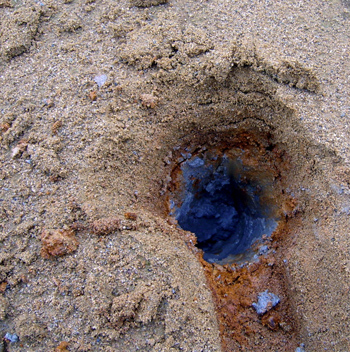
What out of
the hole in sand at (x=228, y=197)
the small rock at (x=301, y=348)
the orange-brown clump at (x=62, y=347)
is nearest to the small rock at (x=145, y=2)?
the hole in sand at (x=228, y=197)

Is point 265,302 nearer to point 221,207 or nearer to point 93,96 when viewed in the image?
point 221,207

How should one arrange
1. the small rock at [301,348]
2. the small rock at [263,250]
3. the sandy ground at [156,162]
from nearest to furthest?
the sandy ground at [156,162]
the small rock at [301,348]
the small rock at [263,250]

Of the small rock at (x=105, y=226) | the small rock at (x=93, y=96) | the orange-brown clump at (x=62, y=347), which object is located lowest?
the orange-brown clump at (x=62, y=347)

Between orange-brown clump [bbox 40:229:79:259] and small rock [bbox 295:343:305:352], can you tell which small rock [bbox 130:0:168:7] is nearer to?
orange-brown clump [bbox 40:229:79:259]

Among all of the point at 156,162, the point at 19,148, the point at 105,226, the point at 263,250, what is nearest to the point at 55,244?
the point at 105,226

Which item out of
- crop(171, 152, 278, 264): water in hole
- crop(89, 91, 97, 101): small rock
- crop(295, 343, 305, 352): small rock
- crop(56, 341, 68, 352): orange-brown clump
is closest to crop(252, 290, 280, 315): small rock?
crop(295, 343, 305, 352): small rock

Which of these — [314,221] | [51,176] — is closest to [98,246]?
[51,176]

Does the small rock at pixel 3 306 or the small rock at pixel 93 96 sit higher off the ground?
the small rock at pixel 93 96

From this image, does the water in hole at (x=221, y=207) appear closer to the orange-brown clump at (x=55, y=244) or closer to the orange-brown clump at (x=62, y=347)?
the orange-brown clump at (x=55, y=244)

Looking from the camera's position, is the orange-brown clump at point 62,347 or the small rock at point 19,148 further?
the small rock at point 19,148
